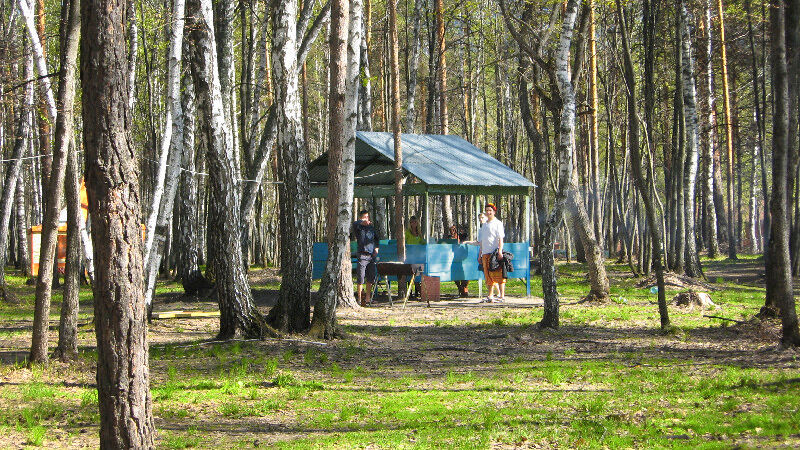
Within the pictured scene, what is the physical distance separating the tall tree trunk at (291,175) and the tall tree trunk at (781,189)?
19.9ft

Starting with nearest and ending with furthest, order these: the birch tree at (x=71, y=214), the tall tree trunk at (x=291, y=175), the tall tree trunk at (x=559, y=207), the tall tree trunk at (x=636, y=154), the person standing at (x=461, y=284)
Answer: the birch tree at (x=71, y=214), the tall tree trunk at (x=291, y=175), the tall tree trunk at (x=636, y=154), the tall tree trunk at (x=559, y=207), the person standing at (x=461, y=284)

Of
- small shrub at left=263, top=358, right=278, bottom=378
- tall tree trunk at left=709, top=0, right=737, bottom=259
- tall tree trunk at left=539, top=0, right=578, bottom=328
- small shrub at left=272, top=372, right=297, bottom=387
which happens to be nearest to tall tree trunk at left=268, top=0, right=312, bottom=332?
small shrub at left=263, top=358, right=278, bottom=378

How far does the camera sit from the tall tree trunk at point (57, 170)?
8914 mm

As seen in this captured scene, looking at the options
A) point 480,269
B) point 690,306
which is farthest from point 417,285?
point 690,306

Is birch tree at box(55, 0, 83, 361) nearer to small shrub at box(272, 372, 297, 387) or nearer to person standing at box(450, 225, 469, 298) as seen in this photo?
small shrub at box(272, 372, 297, 387)

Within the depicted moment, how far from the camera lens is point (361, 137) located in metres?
18.5

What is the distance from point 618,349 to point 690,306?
4.81 meters

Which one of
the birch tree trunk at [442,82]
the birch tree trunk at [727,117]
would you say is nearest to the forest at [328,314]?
the birch tree trunk at [442,82]

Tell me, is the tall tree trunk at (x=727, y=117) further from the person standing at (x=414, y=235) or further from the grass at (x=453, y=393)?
the grass at (x=453, y=393)

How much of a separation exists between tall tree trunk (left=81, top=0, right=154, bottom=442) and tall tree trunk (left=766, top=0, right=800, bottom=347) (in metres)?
7.62

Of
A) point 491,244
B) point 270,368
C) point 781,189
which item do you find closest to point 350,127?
point 270,368

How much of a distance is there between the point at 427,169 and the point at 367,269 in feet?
9.01

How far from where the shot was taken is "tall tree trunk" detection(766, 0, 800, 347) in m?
9.77

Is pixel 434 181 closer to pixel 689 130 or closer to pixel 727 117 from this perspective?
pixel 689 130
